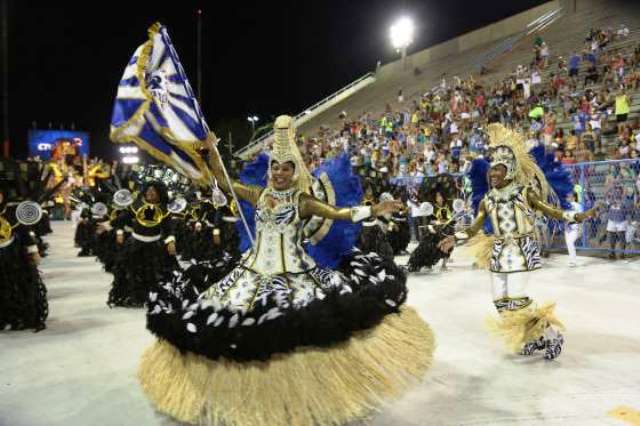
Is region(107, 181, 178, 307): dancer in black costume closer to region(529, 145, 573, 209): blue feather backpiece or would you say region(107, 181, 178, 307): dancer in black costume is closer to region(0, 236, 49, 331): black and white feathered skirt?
region(0, 236, 49, 331): black and white feathered skirt

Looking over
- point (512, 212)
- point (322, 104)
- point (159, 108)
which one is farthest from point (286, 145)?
point (322, 104)

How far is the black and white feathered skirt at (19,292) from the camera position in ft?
19.7

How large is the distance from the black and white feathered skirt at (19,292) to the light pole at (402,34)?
30.8 metres

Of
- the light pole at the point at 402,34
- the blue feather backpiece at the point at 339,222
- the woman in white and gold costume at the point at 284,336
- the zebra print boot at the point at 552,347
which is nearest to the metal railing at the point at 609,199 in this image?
the zebra print boot at the point at 552,347

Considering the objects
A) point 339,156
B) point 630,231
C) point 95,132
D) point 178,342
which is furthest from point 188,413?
point 95,132

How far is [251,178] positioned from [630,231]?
9.21 meters

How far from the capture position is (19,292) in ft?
19.9

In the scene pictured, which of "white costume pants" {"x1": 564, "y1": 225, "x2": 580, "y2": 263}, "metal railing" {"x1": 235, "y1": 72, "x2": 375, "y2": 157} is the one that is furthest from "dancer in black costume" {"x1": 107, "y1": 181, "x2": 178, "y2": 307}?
"metal railing" {"x1": 235, "y1": 72, "x2": 375, "y2": 157}

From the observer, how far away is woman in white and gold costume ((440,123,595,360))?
15.0 feet

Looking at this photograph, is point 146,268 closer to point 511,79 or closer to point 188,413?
point 188,413

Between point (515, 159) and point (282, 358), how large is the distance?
3031 mm

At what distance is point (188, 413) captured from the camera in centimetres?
298

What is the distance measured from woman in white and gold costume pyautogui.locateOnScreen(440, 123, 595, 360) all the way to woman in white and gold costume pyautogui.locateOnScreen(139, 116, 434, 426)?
1419mm

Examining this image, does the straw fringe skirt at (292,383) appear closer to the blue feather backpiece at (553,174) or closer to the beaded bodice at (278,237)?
the beaded bodice at (278,237)
